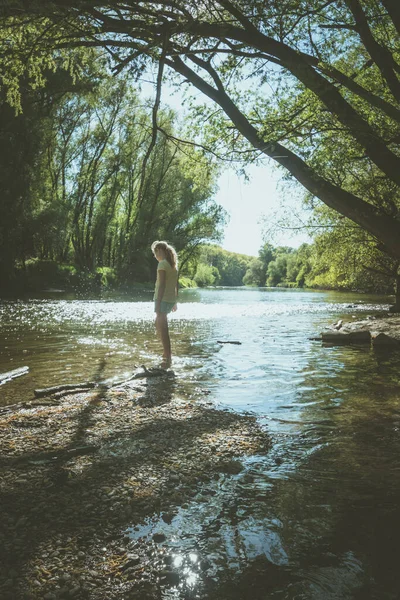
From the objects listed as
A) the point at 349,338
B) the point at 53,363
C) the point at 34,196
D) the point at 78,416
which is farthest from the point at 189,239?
the point at 78,416

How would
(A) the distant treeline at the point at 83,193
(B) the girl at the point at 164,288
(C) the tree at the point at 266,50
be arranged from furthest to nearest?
(A) the distant treeline at the point at 83,193 → (B) the girl at the point at 164,288 → (C) the tree at the point at 266,50

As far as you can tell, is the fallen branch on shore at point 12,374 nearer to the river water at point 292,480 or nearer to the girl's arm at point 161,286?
the river water at point 292,480

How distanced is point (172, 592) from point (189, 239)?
215ft

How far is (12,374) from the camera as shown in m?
8.72

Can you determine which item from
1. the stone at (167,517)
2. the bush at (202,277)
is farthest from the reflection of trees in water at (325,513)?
the bush at (202,277)

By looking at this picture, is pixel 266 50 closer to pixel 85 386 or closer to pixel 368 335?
pixel 85 386

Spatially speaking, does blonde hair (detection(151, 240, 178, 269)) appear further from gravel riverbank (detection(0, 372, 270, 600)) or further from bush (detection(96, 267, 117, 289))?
bush (detection(96, 267, 117, 289))

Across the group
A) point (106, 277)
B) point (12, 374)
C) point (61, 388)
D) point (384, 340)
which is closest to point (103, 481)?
point (61, 388)

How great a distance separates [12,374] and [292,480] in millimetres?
6453

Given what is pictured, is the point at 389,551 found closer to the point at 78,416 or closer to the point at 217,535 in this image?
the point at 217,535

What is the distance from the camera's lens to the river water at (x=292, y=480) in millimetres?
2816

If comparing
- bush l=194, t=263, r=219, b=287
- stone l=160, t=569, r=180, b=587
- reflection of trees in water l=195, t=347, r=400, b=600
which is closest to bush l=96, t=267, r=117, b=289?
reflection of trees in water l=195, t=347, r=400, b=600

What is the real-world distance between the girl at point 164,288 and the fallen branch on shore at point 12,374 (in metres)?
3.00

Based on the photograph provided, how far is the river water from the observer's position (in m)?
2.82
